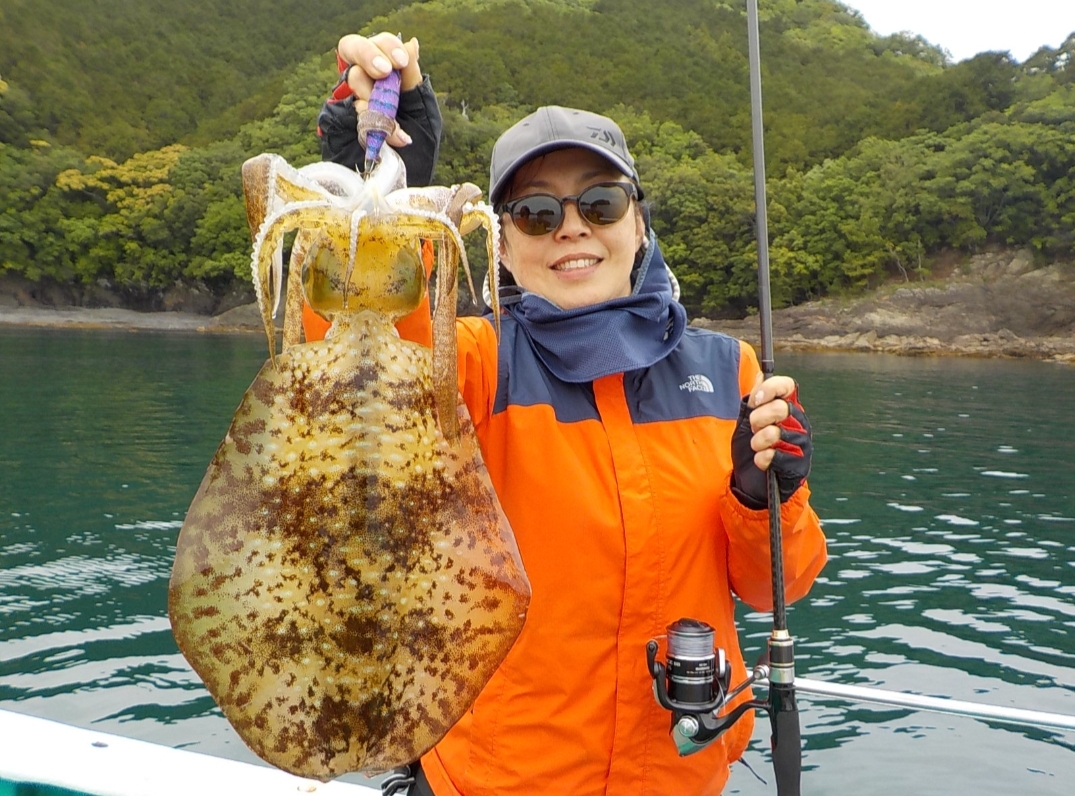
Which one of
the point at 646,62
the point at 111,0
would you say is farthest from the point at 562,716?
the point at 111,0

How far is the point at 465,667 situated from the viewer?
5.98ft

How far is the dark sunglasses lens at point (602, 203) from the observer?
9.33 feet

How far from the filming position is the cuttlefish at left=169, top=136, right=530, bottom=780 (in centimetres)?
173

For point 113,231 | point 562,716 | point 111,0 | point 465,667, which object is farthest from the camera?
point 111,0

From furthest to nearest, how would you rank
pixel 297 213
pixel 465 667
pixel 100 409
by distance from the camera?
pixel 100 409, pixel 465 667, pixel 297 213

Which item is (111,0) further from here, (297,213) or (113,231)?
(297,213)

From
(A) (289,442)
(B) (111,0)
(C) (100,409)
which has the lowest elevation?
(C) (100,409)

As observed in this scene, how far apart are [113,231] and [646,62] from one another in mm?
67873

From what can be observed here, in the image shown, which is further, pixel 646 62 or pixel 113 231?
pixel 646 62

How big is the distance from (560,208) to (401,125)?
624 millimetres

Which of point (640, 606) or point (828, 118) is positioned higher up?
point (828, 118)

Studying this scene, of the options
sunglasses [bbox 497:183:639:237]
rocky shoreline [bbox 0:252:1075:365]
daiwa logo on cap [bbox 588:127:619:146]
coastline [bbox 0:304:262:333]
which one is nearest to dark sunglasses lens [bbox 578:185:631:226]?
sunglasses [bbox 497:183:639:237]

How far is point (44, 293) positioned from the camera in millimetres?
76562

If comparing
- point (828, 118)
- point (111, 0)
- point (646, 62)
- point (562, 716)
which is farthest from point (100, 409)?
point (111, 0)
